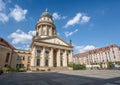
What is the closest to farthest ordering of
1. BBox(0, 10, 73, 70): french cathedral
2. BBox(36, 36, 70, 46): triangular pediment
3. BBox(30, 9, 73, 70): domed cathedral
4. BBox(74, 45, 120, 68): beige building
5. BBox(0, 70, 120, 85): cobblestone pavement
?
BBox(0, 70, 120, 85): cobblestone pavement, BBox(0, 10, 73, 70): french cathedral, BBox(30, 9, 73, 70): domed cathedral, BBox(36, 36, 70, 46): triangular pediment, BBox(74, 45, 120, 68): beige building

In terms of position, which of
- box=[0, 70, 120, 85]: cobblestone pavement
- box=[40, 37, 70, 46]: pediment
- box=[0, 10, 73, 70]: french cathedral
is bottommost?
box=[0, 70, 120, 85]: cobblestone pavement

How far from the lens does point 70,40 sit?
158 feet

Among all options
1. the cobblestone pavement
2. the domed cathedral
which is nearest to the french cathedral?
the domed cathedral

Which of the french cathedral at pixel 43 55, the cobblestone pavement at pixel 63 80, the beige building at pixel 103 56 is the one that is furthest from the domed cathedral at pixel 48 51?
the beige building at pixel 103 56

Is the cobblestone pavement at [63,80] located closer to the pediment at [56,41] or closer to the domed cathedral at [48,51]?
the domed cathedral at [48,51]

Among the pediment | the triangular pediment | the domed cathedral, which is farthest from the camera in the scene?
the pediment

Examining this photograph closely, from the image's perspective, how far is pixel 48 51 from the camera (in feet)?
133

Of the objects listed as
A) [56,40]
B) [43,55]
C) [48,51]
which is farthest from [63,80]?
[56,40]

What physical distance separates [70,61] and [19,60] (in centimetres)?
2328

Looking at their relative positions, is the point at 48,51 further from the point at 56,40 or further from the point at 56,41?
the point at 56,40

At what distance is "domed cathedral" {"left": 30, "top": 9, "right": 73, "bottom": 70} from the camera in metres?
36.9

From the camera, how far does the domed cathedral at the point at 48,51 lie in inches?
1452

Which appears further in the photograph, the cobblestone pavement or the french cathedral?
the french cathedral

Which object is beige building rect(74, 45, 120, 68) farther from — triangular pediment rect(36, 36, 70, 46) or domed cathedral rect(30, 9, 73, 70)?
triangular pediment rect(36, 36, 70, 46)
